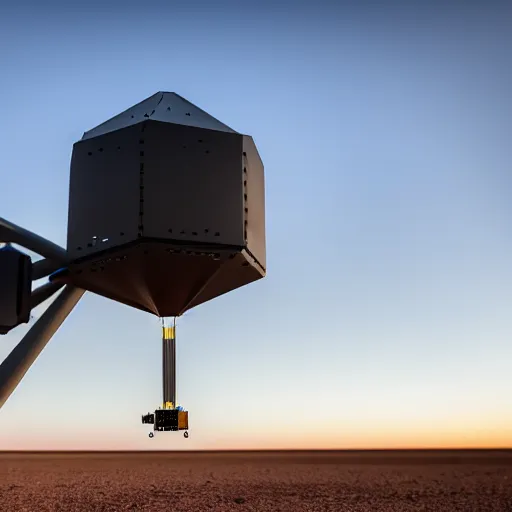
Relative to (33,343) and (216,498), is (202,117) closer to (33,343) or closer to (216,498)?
(33,343)

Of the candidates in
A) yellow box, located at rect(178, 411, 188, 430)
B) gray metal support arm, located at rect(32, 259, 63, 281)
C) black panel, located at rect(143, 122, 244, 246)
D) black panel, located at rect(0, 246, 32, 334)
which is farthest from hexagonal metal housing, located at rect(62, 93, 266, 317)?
yellow box, located at rect(178, 411, 188, 430)

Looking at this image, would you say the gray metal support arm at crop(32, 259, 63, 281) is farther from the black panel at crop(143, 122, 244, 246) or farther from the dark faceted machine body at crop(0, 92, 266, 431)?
the black panel at crop(143, 122, 244, 246)

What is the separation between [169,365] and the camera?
1399cm

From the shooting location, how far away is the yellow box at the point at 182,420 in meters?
13.3

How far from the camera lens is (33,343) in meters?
14.3

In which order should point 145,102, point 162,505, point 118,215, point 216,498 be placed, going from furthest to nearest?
point 216,498
point 162,505
point 145,102
point 118,215

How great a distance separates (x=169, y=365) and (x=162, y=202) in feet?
13.4

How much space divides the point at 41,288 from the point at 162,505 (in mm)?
14073

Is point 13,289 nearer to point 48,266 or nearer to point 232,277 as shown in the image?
point 48,266

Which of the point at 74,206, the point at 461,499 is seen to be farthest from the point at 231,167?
the point at 461,499

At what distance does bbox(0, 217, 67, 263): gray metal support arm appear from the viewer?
14.4 metres

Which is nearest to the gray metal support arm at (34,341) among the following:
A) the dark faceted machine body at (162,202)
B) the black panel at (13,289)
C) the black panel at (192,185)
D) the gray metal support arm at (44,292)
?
the gray metal support arm at (44,292)

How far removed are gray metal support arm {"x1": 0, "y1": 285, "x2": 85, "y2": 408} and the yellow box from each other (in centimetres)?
357

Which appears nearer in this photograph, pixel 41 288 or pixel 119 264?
pixel 119 264
